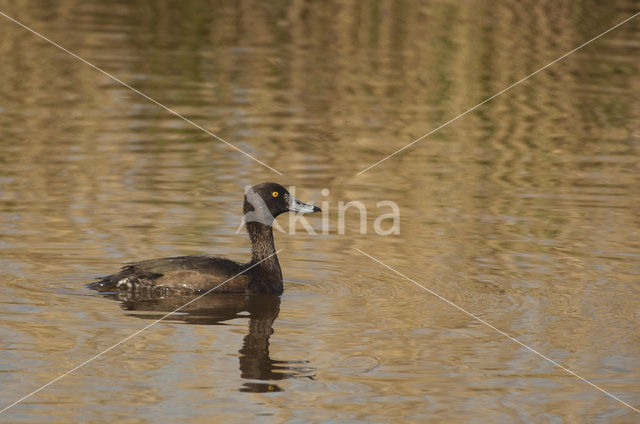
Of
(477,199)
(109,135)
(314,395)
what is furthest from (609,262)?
(109,135)

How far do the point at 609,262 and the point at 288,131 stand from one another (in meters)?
6.80

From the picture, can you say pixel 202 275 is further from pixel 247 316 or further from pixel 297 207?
pixel 297 207

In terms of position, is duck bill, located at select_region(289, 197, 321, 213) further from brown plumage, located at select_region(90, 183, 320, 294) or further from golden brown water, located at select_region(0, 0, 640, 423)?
golden brown water, located at select_region(0, 0, 640, 423)

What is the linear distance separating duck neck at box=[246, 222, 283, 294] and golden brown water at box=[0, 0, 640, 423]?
14 centimetres

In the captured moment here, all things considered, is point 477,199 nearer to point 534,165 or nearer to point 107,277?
point 534,165

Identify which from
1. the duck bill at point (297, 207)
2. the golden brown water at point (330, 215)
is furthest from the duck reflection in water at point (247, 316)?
the duck bill at point (297, 207)

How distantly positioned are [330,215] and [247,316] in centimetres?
353

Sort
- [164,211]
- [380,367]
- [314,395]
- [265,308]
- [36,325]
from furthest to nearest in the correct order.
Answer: [164,211]
[265,308]
[36,325]
[380,367]
[314,395]

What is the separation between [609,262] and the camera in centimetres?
1150

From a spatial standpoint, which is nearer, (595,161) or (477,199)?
(477,199)

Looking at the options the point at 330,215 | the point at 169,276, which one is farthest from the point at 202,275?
the point at 330,215

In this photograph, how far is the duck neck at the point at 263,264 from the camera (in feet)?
35.1

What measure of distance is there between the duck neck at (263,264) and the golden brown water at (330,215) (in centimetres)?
14

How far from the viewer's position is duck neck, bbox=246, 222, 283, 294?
35.1ft
